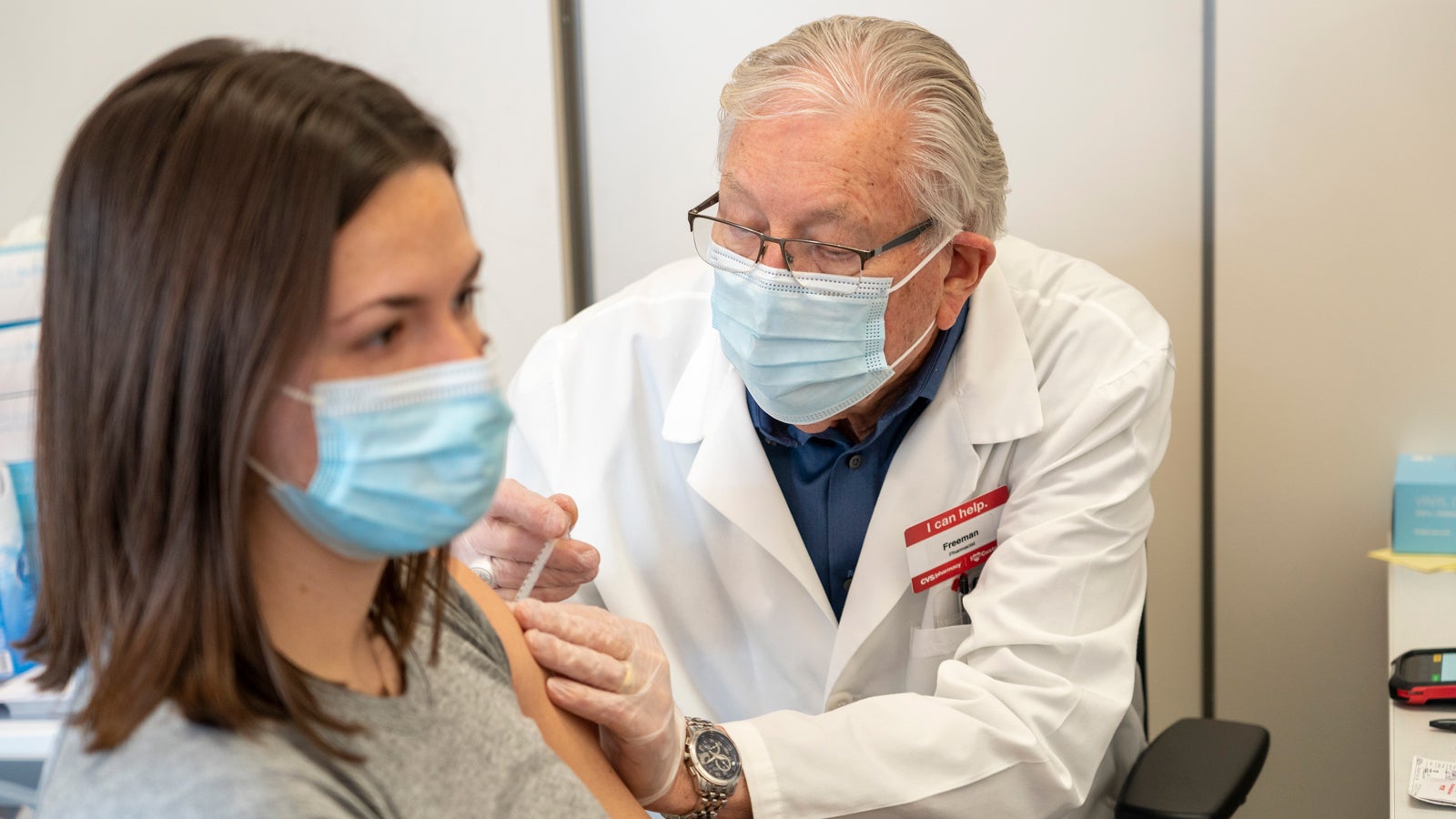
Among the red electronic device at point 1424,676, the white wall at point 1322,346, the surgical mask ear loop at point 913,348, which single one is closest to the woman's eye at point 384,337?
the surgical mask ear loop at point 913,348

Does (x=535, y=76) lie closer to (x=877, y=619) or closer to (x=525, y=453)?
(x=525, y=453)

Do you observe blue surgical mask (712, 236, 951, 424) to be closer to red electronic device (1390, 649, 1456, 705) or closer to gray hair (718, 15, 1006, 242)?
gray hair (718, 15, 1006, 242)

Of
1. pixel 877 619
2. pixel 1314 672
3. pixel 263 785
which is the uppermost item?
pixel 263 785


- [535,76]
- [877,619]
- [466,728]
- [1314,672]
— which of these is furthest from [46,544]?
[1314,672]

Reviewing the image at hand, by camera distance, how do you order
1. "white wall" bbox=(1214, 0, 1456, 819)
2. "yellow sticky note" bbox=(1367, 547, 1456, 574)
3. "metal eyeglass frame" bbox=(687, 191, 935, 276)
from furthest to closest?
"white wall" bbox=(1214, 0, 1456, 819) → "yellow sticky note" bbox=(1367, 547, 1456, 574) → "metal eyeglass frame" bbox=(687, 191, 935, 276)

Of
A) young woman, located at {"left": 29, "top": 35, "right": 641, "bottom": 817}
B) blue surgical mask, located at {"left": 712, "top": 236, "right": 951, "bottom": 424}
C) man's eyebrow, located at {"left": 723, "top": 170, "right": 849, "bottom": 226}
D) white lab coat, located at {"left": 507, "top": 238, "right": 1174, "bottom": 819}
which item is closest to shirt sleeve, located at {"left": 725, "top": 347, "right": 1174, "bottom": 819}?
white lab coat, located at {"left": 507, "top": 238, "right": 1174, "bottom": 819}

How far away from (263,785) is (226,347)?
249 millimetres

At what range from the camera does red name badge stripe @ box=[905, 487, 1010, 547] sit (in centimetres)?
164

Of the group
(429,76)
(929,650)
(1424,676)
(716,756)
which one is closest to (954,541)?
(929,650)

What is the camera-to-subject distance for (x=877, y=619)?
1.63m

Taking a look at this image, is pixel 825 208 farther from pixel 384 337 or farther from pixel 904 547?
pixel 384 337

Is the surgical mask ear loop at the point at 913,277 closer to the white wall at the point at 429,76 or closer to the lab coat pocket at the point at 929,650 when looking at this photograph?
the lab coat pocket at the point at 929,650

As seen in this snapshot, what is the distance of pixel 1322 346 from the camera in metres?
2.08

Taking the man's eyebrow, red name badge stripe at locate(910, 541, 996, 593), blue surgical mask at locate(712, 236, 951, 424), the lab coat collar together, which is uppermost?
the man's eyebrow
